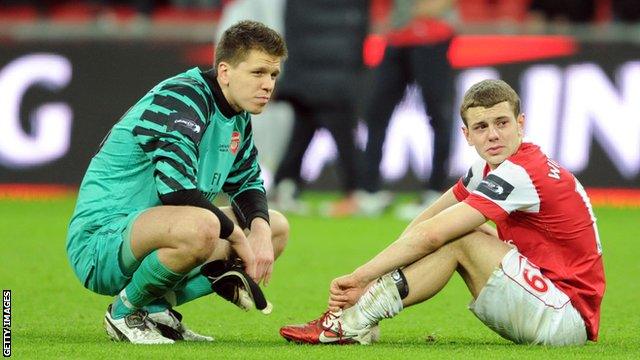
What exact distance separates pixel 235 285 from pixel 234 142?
2.11ft

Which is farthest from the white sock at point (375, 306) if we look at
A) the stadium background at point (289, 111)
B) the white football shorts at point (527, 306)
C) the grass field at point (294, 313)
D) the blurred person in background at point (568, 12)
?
the blurred person in background at point (568, 12)

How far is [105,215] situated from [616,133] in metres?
7.80

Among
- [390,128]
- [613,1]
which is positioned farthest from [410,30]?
[613,1]

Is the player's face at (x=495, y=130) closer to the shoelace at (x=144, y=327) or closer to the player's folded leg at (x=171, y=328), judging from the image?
the player's folded leg at (x=171, y=328)

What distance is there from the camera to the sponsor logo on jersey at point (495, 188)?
4.91 meters

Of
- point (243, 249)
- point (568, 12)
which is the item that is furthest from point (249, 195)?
point (568, 12)

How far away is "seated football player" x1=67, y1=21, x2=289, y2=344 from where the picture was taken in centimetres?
490

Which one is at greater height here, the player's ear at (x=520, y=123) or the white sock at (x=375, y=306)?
the player's ear at (x=520, y=123)

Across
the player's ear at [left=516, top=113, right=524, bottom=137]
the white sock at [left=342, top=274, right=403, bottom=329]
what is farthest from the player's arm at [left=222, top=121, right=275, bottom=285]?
the player's ear at [left=516, top=113, right=524, bottom=137]

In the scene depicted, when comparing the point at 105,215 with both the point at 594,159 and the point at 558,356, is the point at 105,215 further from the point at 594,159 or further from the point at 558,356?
the point at 594,159

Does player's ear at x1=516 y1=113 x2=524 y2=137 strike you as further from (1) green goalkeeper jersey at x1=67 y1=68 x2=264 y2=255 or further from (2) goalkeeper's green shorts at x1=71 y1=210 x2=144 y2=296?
(2) goalkeeper's green shorts at x1=71 y1=210 x2=144 y2=296

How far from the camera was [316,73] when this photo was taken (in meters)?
11.9

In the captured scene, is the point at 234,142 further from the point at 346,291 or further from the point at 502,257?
the point at 502,257

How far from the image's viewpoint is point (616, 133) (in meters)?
12.1
